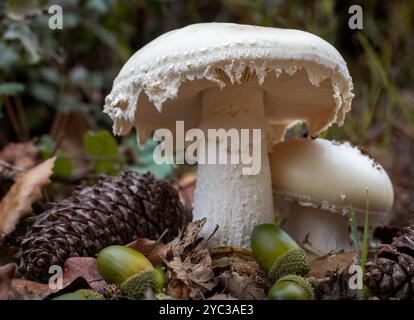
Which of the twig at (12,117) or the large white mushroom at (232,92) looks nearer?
the large white mushroom at (232,92)

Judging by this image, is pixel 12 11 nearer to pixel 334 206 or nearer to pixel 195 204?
pixel 195 204

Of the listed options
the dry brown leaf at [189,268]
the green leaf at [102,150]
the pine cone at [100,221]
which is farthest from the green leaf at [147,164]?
the dry brown leaf at [189,268]

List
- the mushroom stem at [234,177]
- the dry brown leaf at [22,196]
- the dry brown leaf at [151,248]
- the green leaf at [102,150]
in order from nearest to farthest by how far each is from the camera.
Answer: the dry brown leaf at [151,248], the mushroom stem at [234,177], the dry brown leaf at [22,196], the green leaf at [102,150]

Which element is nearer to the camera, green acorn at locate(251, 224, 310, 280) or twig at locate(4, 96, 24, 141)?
green acorn at locate(251, 224, 310, 280)

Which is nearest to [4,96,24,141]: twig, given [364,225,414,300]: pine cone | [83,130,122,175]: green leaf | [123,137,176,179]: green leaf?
[83,130,122,175]: green leaf

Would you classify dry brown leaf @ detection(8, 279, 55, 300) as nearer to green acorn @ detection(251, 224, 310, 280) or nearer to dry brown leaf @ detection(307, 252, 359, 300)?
green acorn @ detection(251, 224, 310, 280)

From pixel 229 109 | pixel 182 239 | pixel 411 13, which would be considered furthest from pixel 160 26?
pixel 182 239

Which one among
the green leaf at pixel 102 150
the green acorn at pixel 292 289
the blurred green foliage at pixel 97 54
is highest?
the blurred green foliage at pixel 97 54

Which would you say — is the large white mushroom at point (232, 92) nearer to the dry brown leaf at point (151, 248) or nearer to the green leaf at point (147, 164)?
the dry brown leaf at point (151, 248)

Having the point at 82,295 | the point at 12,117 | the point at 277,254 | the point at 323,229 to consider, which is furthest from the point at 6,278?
the point at 12,117
